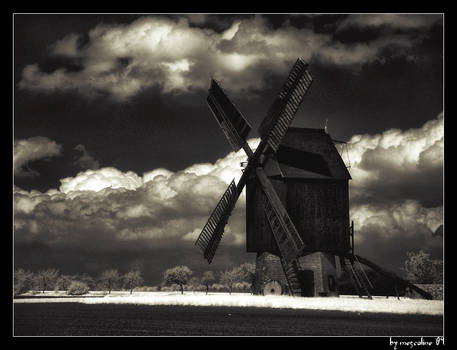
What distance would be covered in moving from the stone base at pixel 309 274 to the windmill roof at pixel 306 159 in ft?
14.0

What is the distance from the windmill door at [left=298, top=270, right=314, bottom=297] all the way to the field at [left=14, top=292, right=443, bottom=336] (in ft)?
4.42

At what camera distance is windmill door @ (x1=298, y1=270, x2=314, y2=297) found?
36062 mm

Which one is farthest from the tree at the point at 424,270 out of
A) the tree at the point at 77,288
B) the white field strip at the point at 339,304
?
the tree at the point at 77,288

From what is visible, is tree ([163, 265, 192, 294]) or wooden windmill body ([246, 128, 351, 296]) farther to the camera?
tree ([163, 265, 192, 294])

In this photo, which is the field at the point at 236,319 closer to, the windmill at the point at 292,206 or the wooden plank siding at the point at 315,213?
the windmill at the point at 292,206

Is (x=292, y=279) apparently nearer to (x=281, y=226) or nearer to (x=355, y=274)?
(x=281, y=226)

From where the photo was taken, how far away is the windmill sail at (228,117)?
39094 millimetres

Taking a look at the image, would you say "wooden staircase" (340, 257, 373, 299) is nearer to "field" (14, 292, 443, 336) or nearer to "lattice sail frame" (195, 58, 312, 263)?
"field" (14, 292, 443, 336)

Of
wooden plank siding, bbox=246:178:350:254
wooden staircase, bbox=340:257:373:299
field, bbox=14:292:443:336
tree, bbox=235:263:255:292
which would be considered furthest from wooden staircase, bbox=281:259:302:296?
tree, bbox=235:263:255:292

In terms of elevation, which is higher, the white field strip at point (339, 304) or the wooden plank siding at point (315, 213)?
the wooden plank siding at point (315, 213)

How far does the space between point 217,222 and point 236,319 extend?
9012 mm

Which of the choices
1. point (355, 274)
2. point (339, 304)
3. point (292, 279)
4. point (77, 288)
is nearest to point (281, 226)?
point (292, 279)

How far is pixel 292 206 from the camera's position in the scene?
36.3 metres
